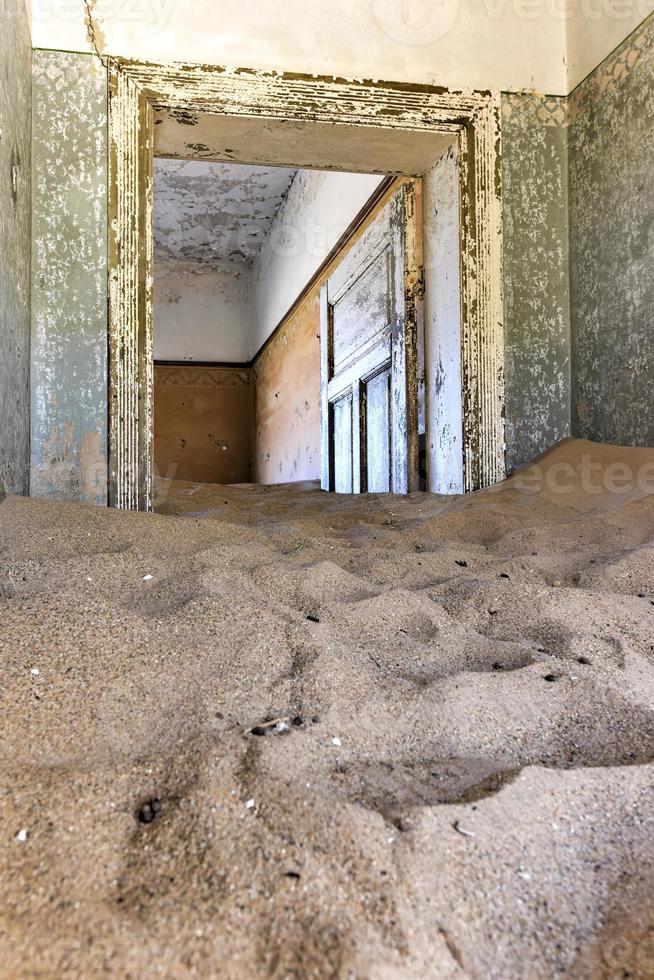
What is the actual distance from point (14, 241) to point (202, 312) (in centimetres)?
697

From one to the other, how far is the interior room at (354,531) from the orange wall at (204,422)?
10.7 ft

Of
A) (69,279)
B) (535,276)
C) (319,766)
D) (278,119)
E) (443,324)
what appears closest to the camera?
(319,766)

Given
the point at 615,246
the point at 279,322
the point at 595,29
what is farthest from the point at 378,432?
the point at 279,322

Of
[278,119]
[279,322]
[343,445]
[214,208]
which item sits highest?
[214,208]

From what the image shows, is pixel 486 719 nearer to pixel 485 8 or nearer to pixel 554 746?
pixel 554 746

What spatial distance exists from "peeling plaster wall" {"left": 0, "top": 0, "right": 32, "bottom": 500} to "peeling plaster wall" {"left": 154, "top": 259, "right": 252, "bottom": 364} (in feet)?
20.8

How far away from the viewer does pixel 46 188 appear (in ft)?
9.02

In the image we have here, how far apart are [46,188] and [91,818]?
2.80m

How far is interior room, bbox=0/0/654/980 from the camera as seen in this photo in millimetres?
598

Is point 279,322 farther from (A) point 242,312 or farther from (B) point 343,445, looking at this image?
(B) point 343,445

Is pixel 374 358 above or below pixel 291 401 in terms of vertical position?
below

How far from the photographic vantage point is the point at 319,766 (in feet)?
2.64

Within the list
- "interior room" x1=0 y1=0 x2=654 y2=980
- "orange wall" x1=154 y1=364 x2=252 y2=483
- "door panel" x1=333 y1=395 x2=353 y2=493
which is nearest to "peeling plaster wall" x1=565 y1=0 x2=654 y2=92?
"interior room" x1=0 y1=0 x2=654 y2=980

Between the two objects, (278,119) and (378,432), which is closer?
(278,119)
